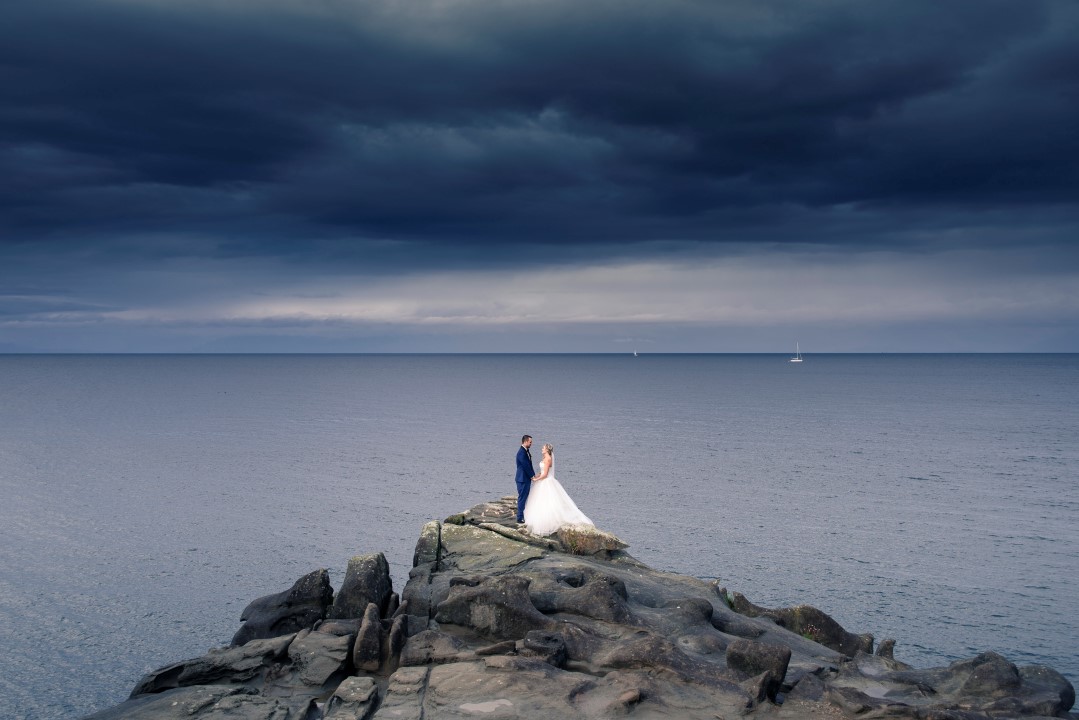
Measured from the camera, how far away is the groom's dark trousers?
32.2 metres

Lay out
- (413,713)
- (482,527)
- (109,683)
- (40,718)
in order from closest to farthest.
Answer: (413,713), (40,718), (109,683), (482,527)

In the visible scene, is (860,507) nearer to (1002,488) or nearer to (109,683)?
(1002,488)

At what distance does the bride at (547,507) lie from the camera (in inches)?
1256

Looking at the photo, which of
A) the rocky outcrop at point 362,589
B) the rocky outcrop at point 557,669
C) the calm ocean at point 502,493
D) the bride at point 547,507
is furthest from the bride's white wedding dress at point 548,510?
the calm ocean at point 502,493

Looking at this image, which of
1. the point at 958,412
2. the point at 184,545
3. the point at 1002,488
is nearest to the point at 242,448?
the point at 184,545

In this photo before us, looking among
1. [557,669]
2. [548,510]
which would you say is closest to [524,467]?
[548,510]

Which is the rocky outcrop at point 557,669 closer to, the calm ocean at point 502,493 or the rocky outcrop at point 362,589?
the rocky outcrop at point 362,589

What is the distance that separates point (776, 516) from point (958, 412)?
88772 mm

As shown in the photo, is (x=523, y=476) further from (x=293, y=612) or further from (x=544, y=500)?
(x=293, y=612)

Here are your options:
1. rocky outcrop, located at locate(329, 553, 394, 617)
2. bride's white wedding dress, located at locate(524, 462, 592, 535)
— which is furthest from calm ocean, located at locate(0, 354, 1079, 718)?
bride's white wedding dress, located at locate(524, 462, 592, 535)

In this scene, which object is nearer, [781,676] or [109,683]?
[781,676]

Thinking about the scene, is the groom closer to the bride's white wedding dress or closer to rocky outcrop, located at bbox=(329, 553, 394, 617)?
the bride's white wedding dress

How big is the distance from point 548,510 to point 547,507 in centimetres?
13

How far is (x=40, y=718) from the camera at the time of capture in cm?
2447
